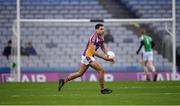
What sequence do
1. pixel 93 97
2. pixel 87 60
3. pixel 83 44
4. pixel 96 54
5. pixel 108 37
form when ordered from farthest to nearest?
1. pixel 108 37
2. pixel 83 44
3. pixel 87 60
4. pixel 96 54
5. pixel 93 97

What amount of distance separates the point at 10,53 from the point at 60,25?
2.59 meters

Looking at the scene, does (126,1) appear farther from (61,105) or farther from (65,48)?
(61,105)

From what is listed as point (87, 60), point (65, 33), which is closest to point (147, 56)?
point (65, 33)

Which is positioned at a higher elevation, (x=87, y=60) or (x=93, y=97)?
(x=87, y=60)

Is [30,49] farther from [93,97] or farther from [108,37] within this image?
[93,97]

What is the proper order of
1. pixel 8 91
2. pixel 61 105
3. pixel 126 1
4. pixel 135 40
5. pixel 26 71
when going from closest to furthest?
pixel 61 105 < pixel 8 91 < pixel 26 71 < pixel 135 40 < pixel 126 1

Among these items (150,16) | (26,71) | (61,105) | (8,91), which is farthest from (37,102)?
(150,16)

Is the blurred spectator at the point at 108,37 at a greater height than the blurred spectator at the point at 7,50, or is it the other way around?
the blurred spectator at the point at 108,37

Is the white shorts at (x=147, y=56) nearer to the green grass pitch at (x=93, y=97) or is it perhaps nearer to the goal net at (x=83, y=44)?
the goal net at (x=83, y=44)

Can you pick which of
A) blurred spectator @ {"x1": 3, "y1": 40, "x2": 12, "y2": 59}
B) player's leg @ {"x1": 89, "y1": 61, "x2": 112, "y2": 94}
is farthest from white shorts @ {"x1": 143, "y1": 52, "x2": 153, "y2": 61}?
player's leg @ {"x1": 89, "y1": 61, "x2": 112, "y2": 94}

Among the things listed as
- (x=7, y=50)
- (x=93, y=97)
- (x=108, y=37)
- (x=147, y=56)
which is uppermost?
(x=108, y=37)

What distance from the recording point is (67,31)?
33750 mm

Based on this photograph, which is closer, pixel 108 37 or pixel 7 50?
pixel 7 50

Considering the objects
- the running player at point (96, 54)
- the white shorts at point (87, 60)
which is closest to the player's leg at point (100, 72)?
the running player at point (96, 54)
